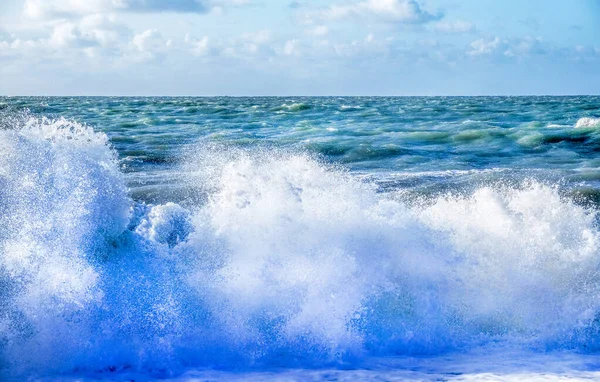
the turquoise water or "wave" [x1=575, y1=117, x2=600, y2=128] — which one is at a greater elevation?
"wave" [x1=575, y1=117, x2=600, y2=128]

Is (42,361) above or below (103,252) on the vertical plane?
below

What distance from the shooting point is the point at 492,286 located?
554 centimetres

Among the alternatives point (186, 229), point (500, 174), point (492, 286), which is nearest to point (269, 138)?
point (500, 174)

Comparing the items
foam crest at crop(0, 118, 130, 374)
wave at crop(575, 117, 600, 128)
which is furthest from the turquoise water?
foam crest at crop(0, 118, 130, 374)

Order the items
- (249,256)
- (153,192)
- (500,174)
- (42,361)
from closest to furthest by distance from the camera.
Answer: (42,361)
(249,256)
(153,192)
(500,174)

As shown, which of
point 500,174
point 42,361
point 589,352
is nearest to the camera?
point 42,361

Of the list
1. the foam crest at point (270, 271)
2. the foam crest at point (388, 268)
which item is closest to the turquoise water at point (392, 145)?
the foam crest at point (270, 271)

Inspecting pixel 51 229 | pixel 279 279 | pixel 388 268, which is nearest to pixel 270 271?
pixel 279 279

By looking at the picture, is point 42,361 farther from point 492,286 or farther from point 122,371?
point 492,286

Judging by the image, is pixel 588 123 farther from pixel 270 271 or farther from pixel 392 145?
pixel 270 271

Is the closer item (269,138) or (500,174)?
(500,174)

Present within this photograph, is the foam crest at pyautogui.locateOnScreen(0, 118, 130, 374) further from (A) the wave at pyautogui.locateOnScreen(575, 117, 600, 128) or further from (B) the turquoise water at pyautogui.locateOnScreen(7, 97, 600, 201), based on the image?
(A) the wave at pyautogui.locateOnScreen(575, 117, 600, 128)

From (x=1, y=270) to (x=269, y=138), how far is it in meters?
14.8

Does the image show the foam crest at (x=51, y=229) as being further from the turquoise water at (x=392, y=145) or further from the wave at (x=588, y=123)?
the wave at (x=588, y=123)
